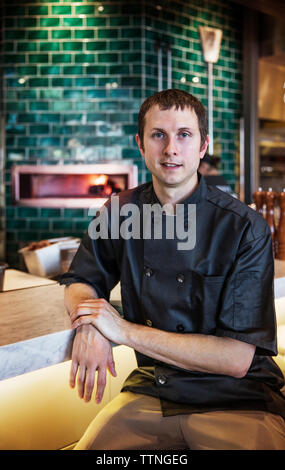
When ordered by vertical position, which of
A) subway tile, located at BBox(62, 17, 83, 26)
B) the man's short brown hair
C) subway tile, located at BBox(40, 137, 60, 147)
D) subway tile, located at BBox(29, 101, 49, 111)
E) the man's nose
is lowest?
the man's nose

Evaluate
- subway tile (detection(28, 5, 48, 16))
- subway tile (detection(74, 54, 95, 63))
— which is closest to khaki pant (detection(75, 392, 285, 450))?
subway tile (detection(74, 54, 95, 63))

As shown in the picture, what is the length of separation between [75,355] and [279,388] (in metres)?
0.58

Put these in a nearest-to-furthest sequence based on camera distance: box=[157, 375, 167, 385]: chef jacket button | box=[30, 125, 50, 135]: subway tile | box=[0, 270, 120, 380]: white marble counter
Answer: box=[0, 270, 120, 380]: white marble counter, box=[157, 375, 167, 385]: chef jacket button, box=[30, 125, 50, 135]: subway tile

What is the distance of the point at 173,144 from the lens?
1280mm

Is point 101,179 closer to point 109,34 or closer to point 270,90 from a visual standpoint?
point 109,34

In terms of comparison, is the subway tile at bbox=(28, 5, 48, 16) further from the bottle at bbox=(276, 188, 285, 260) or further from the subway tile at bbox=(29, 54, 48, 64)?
the bottle at bbox=(276, 188, 285, 260)

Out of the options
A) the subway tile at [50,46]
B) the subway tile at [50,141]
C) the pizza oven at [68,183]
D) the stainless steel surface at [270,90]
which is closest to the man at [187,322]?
the pizza oven at [68,183]

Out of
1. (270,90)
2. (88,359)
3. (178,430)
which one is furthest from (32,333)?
(270,90)

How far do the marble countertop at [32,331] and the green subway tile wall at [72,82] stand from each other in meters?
3.24

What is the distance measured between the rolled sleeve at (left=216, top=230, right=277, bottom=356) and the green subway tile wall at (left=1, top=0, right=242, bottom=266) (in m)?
3.57

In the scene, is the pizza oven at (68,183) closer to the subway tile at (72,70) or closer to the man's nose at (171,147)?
the subway tile at (72,70)

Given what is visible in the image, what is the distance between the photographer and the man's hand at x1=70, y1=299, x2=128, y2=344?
1164 mm

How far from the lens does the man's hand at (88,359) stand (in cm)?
114

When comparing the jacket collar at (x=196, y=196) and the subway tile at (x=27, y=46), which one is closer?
the jacket collar at (x=196, y=196)
